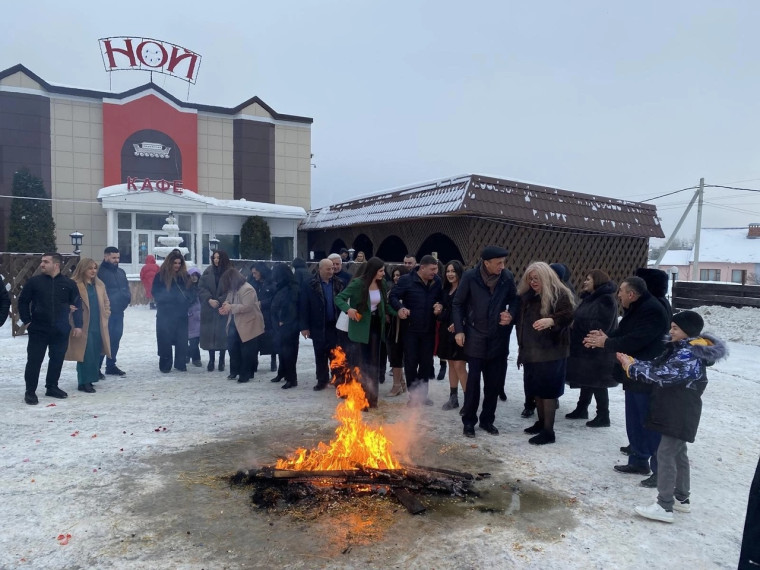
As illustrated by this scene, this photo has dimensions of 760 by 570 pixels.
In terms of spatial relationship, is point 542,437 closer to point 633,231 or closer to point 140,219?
point 633,231

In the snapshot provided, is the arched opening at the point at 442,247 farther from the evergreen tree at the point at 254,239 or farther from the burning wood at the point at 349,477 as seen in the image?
the burning wood at the point at 349,477

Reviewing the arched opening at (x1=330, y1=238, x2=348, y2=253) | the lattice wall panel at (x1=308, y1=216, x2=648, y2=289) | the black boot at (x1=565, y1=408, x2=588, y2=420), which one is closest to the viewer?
the black boot at (x1=565, y1=408, x2=588, y2=420)

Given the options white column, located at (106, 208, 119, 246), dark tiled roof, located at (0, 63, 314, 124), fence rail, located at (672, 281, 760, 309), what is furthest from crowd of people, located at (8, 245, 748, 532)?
dark tiled roof, located at (0, 63, 314, 124)

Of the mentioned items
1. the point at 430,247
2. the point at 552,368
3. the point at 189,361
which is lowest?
the point at 189,361

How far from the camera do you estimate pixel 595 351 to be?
596 centimetres

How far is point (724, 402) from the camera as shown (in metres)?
7.29

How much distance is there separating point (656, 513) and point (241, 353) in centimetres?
586

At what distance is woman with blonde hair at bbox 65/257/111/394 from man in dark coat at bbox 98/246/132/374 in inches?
33.0

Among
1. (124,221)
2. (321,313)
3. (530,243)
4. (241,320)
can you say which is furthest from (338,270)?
(124,221)

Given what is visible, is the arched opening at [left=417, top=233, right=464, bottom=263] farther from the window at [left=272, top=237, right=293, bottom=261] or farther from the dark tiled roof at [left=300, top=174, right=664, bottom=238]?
the window at [left=272, top=237, right=293, bottom=261]

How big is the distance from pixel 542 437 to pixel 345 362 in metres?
2.74

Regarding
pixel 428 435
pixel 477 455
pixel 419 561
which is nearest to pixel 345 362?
pixel 428 435

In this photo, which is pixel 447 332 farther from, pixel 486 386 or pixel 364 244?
pixel 364 244

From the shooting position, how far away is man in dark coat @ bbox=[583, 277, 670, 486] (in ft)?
14.9
